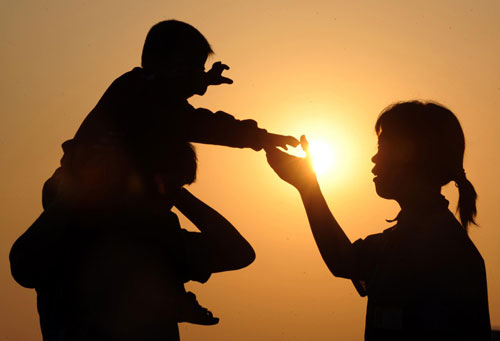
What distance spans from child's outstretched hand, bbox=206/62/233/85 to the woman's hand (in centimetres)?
82

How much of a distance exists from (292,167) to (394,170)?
0.68 metres

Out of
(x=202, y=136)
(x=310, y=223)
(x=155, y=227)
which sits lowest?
(x=155, y=227)

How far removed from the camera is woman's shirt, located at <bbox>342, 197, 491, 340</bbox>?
341 cm

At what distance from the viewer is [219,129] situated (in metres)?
2.72

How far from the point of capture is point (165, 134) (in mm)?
2570

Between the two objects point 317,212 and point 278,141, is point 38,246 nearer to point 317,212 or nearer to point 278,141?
point 278,141

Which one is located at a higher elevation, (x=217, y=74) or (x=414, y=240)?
(x=217, y=74)

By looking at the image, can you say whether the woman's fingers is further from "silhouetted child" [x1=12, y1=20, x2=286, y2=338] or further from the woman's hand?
"silhouetted child" [x1=12, y1=20, x2=286, y2=338]

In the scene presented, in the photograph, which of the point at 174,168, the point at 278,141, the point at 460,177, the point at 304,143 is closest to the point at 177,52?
the point at 174,168

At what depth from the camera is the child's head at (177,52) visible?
108 inches

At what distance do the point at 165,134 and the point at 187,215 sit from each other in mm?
422

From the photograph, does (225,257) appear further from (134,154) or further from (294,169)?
(294,169)

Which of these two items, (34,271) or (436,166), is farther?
(436,166)

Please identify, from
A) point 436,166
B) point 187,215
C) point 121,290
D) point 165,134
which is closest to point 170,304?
point 121,290
